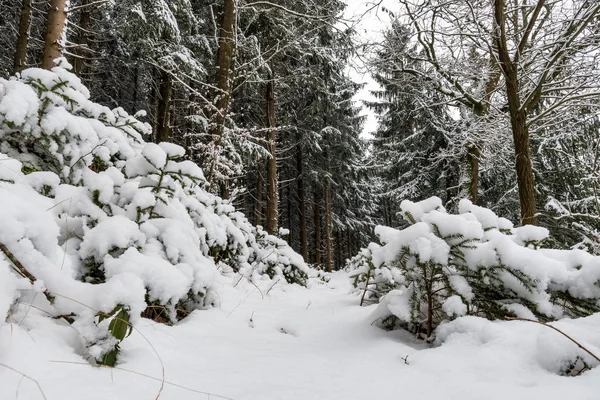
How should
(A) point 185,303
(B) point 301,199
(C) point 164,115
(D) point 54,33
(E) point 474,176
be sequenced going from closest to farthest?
1. (A) point 185,303
2. (D) point 54,33
3. (E) point 474,176
4. (C) point 164,115
5. (B) point 301,199

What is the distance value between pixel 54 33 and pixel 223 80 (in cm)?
237

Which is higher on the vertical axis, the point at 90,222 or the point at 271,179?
the point at 271,179

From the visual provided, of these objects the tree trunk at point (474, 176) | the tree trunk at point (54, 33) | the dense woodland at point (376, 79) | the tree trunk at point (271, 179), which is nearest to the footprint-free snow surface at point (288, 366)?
the dense woodland at point (376, 79)

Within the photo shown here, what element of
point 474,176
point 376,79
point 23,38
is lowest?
point 474,176

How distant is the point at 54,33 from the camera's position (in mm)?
4305

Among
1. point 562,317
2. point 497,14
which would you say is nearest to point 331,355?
point 562,317

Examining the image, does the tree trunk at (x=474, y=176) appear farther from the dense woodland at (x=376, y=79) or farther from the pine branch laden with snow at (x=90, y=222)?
the pine branch laden with snow at (x=90, y=222)

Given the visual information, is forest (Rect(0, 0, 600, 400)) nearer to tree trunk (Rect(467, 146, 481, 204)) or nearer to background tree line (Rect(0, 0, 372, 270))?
background tree line (Rect(0, 0, 372, 270))

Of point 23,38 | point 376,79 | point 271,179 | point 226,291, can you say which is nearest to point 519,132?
point 226,291

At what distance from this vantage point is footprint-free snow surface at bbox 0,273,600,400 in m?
1.12

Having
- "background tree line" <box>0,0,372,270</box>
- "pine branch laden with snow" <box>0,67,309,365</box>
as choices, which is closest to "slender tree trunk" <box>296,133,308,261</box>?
"background tree line" <box>0,0,372,270</box>

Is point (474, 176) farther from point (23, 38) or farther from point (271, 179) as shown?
point (23, 38)

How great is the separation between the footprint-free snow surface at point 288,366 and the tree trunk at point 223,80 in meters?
3.30

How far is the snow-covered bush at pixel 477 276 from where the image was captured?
1876 mm
